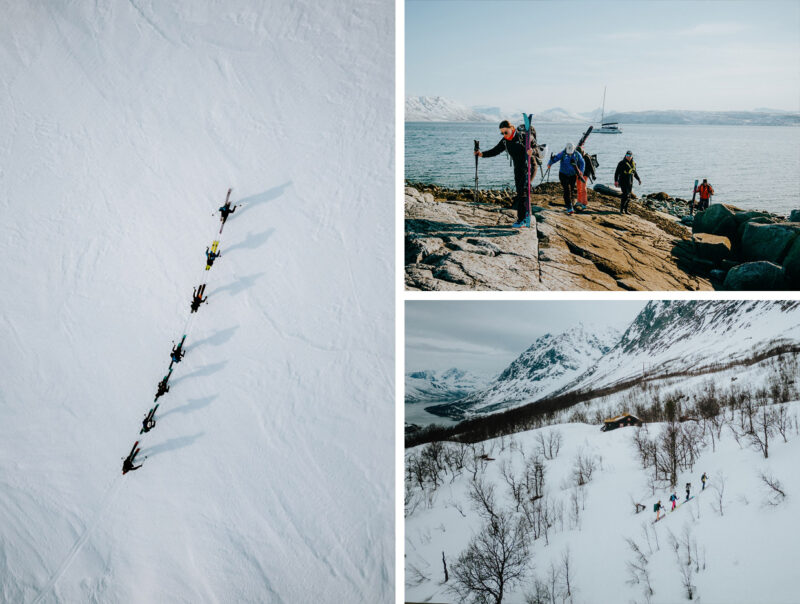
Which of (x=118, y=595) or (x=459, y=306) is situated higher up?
(x=459, y=306)

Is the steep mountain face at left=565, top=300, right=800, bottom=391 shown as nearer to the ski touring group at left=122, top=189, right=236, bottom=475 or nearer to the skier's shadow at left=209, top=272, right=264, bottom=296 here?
the skier's shadow at left=209, top=272, right=264, bottom=296

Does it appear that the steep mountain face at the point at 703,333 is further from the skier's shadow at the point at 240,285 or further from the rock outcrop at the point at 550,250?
the skier's shadow at the point at 240,285

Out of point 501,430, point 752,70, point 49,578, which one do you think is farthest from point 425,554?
point 752,70

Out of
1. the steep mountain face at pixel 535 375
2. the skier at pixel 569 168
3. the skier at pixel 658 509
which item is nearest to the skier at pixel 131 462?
the steep mountain face at pixel 535 375

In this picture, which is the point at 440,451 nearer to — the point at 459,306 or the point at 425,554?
the point at 425,554

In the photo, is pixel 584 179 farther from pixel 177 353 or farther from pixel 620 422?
pixel 177 353

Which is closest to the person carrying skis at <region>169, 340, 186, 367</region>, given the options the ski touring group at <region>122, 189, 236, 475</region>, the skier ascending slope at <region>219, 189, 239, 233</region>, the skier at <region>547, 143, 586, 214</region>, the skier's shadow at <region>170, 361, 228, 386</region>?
the ski touring group at <region>122, 189, 236, 475</region>
